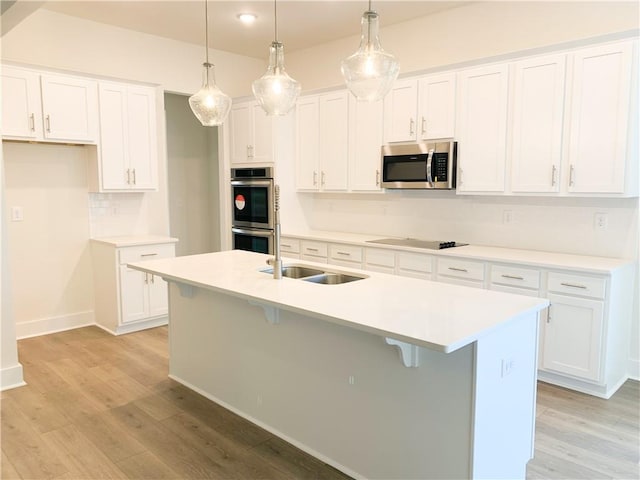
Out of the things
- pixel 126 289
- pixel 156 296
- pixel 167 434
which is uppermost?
pixel 126 289

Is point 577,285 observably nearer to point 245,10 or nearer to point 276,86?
point 276,86

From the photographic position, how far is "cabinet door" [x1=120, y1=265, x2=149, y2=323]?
14.8 ft

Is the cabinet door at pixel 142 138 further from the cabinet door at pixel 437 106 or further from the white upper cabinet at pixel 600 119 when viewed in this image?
the white upper cabinet at pixel 600 119

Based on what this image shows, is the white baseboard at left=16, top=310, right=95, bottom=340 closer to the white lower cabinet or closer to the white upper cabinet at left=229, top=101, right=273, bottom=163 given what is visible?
the white lower cabinet

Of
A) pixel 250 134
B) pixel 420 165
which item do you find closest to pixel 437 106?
pixel 420 165

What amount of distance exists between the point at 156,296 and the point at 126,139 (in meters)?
1.57

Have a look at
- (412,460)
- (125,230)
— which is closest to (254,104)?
(125,230)

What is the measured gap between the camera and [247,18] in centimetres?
466

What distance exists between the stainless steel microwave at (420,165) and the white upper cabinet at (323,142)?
1.87ft

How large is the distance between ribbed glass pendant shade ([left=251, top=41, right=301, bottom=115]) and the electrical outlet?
7.93 ft

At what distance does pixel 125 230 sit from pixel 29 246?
89cm

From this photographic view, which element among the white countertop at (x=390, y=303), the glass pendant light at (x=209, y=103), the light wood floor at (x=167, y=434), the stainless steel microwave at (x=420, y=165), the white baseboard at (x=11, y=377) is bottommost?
the light wood floor at (x=167, y=434)

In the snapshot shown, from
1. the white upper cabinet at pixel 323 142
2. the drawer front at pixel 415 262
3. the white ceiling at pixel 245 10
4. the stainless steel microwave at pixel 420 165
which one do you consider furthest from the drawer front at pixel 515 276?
the white ceiling at pixel 245 10

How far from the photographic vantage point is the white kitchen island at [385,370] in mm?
1883
